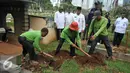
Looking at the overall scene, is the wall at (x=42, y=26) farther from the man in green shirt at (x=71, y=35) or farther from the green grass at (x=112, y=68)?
the green grass at (x=112, y=68)

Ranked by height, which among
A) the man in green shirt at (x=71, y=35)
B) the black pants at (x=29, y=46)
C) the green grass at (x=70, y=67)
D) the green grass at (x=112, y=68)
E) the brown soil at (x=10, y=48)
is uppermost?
the man in green shirt at (x=71, y=35)

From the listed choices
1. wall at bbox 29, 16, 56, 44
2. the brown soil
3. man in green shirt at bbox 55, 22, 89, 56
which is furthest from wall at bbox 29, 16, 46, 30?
man in green shirt at bbox 55, 22, 89, 56

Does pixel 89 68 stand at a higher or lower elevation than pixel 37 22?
lower

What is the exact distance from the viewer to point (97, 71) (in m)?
6.19

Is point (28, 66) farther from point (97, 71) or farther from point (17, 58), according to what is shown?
point (97, 71)

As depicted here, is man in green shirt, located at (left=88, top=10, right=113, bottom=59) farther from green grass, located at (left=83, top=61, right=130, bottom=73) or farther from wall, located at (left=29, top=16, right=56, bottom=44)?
wall, located at (left=29, top=16, right=56, bottom=44)

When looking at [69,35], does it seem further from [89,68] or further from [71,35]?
[89,68]

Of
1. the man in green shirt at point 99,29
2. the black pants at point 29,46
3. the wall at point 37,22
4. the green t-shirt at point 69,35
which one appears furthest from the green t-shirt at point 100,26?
the wall at point 37,22

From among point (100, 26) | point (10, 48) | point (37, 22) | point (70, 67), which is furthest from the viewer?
point (37, 22)

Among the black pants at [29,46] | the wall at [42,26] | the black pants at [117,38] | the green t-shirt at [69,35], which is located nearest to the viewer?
the black pants at [29,46]

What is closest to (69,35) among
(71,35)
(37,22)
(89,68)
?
(71,35)

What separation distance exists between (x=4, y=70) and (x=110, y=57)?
4.19 meters

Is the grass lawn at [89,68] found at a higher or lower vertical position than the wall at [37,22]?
lower

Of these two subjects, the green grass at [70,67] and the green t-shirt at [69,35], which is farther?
the green t-shirt at [69,35]
